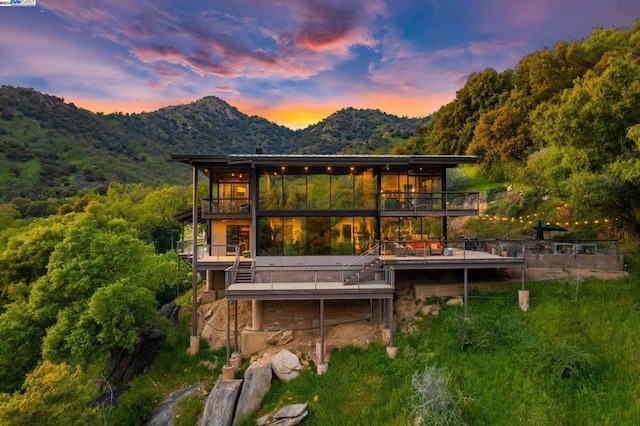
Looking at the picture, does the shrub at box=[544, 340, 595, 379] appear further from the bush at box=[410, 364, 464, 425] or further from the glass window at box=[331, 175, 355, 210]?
the glass window at box=[331, 175, 355, 210]

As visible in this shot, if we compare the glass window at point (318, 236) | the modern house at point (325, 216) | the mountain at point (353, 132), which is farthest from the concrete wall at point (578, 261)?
the mountain at point (353, 132)

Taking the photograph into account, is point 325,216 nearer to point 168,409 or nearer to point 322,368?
point 322,368

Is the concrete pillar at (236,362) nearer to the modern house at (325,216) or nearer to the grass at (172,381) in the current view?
the grass at (172,381)

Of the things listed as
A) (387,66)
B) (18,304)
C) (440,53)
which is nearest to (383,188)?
(18,304)

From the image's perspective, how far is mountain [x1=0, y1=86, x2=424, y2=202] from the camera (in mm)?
62531

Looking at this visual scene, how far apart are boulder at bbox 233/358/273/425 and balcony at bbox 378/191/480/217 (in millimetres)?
9735

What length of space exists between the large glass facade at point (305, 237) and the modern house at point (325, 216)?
0.05 meters

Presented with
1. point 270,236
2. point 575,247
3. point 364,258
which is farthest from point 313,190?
point 575,247

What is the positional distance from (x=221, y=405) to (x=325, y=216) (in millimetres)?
9870

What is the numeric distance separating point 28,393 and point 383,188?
1692cm

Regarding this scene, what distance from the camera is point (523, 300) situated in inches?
575

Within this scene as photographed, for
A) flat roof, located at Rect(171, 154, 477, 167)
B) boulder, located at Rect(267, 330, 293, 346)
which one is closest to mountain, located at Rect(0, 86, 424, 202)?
flat roof, located at Rect(171, 154, 477, 167)

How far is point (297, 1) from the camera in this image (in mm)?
31266

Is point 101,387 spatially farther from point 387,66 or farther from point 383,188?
point 387,66
